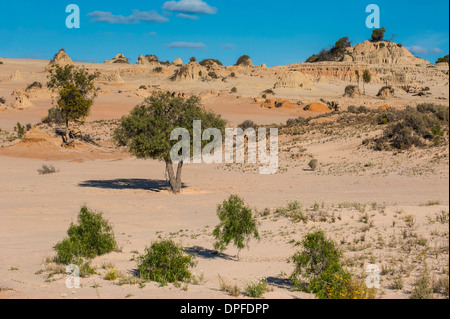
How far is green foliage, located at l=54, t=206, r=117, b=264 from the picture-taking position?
10844mm

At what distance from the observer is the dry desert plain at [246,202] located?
9.11 m

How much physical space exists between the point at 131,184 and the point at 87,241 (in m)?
13.1

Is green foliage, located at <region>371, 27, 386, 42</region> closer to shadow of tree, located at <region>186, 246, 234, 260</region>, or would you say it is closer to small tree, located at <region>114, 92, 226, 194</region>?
small tree, located at <region>114, 92, 226, 194</region>

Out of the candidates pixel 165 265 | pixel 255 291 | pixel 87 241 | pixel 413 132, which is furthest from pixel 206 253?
pixel 413 132

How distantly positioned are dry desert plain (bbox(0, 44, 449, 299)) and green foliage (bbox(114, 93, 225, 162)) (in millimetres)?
2116

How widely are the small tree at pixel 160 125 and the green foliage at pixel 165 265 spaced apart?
10.6 metres

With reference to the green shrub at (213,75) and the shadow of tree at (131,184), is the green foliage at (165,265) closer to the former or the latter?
the shadow of tree at (131,184)

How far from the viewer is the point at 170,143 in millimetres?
20328

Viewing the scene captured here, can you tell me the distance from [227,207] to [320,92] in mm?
67277

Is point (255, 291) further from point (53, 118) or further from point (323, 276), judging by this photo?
point (53, 118)

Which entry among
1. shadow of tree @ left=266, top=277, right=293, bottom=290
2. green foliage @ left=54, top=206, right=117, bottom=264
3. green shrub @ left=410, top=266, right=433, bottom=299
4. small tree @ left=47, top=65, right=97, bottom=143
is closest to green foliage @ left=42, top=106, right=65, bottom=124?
small tree @ left=47, top=65, right=97, bottom=143

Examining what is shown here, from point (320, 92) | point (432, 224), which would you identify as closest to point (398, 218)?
point (432, 224)

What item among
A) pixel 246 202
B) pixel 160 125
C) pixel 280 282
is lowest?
pixel 280 282

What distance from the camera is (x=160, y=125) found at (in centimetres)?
2048
